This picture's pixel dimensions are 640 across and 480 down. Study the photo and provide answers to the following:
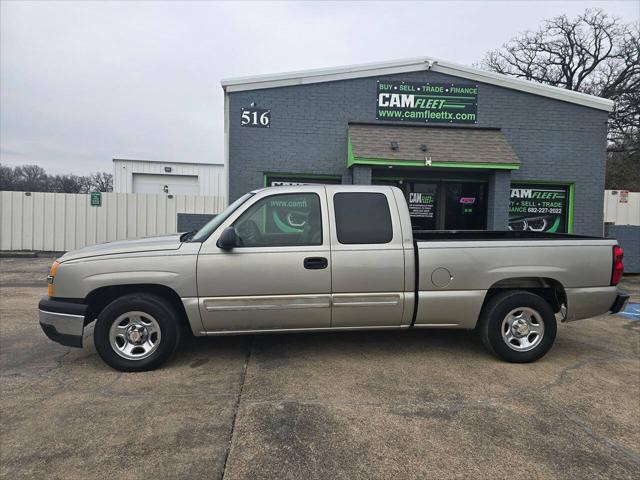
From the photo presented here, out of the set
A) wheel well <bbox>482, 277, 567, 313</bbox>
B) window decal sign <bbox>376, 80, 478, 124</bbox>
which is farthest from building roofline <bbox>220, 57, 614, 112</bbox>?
wheel well <bbox>482, 277, 567, 313</bbox>

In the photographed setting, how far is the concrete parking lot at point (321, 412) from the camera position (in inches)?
108

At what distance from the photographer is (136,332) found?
4.21 metres

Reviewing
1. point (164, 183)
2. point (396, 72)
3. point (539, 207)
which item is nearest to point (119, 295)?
point (396, 72)

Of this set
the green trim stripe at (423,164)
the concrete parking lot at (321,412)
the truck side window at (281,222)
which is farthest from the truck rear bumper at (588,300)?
the green trim stripe at (423,164)

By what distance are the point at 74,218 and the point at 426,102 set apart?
1194 cm

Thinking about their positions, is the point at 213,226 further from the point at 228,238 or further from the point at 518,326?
the point at 518,326

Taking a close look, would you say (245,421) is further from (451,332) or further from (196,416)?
(451,332)

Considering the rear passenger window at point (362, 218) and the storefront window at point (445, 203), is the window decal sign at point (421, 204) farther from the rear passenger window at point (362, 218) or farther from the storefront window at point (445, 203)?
the rear passenger window at point (362, 218)

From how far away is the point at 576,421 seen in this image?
336cm

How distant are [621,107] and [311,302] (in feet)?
97.4

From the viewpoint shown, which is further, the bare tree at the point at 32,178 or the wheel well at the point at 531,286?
the bare tree at the point at 32,178

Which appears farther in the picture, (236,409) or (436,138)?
(436,138)

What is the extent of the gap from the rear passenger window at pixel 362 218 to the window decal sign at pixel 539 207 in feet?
24.5

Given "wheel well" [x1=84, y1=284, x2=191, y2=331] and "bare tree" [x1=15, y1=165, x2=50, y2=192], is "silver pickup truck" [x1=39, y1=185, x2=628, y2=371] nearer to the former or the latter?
"wheel well" [x1=84, y1=284, x2=191, y2=331]
